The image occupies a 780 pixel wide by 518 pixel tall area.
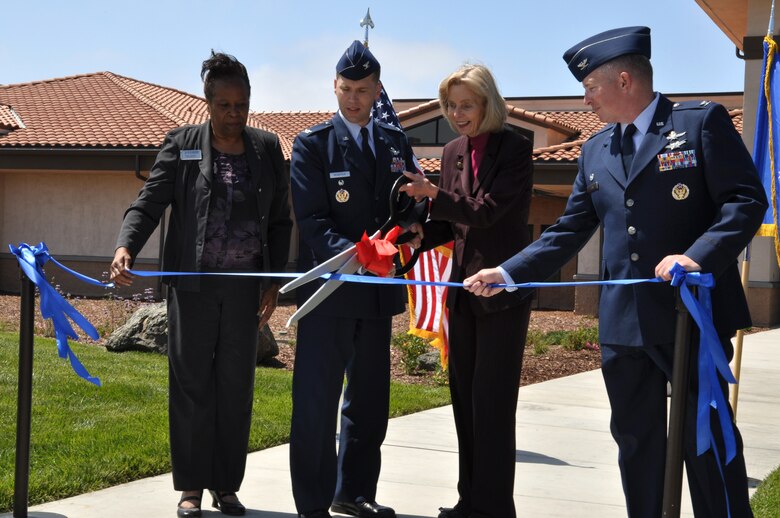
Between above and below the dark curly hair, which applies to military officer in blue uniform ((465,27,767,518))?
below

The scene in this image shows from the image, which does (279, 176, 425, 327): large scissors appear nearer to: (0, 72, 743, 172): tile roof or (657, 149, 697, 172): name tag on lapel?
(657, 149, 697, 172): name tag on lapel

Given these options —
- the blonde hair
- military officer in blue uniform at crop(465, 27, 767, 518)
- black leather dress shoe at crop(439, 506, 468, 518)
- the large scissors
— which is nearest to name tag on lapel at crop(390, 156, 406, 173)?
the large scissors

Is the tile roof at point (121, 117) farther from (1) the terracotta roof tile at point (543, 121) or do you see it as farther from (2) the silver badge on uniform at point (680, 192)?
(2) the silver badge on uniform at point (680, 192)

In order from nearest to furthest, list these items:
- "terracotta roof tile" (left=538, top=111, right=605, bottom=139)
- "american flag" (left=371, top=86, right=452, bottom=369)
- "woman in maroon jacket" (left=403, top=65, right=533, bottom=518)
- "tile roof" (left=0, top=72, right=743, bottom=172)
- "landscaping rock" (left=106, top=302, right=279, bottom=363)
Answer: "woman in maroon jacket" (left=403, top=65, right=533, bottom=518) → "american flag" (left=371, top=86, right=452, bottom=369) → "landscaping rock" (left=106, top=302, right=279, bottom=363) → "tile roof" (left=0, top=72, right=743, bottom=172) → "terracotta roof tile" (left=538, top=111, right=605, bottom=139)

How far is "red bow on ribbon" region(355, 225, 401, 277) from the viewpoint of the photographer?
4613 mm

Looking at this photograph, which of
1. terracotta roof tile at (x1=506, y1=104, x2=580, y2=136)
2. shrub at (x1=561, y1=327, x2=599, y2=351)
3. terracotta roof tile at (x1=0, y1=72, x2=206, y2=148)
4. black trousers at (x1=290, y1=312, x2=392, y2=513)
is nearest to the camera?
black trousers at (x1=290, y1=312, x2=392, y2=513)

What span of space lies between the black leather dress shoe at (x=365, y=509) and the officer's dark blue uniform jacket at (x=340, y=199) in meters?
0.94

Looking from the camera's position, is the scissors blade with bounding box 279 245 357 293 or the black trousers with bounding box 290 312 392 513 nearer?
the scissors blade with bounding box 279 245 357 293

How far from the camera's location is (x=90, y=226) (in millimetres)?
25906

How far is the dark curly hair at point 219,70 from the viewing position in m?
5.13

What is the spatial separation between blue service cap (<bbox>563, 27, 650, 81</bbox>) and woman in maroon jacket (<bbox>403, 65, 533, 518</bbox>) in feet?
2.81

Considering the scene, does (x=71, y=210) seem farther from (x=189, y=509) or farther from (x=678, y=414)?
(x=678, y=414)

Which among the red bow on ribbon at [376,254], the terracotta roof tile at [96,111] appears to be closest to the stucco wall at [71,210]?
the terracotta roof tile at [96,111]

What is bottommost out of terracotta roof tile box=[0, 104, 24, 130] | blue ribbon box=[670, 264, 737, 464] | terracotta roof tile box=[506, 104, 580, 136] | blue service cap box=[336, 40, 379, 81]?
blue ribbon box=[670, 264, 737, 464]
